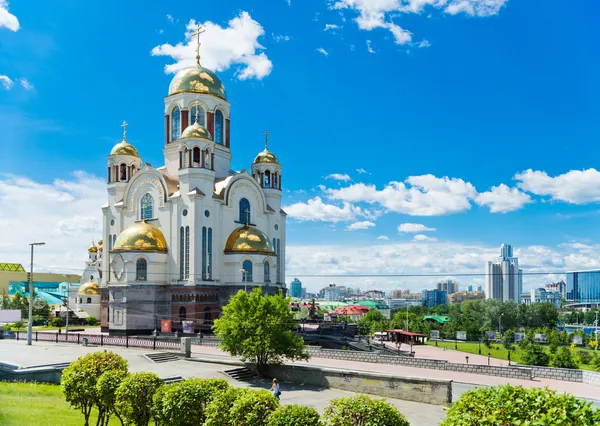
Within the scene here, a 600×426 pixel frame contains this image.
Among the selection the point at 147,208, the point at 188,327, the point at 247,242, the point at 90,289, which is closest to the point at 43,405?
the point at 188,327

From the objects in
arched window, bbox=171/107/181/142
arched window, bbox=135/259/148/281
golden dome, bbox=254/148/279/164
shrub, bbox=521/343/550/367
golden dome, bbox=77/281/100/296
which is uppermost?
arched window, bbox=171/107/181/142

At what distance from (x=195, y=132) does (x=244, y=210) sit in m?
7.40

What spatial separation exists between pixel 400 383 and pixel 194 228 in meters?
22.4

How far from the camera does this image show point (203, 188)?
38.9 meters

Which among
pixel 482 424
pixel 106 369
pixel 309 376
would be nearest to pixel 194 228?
pixel 309 376

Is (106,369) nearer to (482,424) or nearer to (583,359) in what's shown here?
(482,424)

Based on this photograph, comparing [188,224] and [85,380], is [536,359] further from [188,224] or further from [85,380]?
[85,380]

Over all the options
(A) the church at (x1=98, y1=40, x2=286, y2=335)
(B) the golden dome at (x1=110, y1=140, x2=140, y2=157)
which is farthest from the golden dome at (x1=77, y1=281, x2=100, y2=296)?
(B) the golden dome at (x1=110, y1=140, x2=140, y2=157)

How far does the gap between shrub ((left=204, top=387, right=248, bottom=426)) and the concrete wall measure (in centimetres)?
971

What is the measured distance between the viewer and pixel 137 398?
462 inches

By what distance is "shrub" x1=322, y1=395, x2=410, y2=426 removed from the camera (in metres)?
9.34

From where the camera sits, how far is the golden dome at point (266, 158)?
45812 millimetres

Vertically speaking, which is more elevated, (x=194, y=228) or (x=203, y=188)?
(x=203, y=188)

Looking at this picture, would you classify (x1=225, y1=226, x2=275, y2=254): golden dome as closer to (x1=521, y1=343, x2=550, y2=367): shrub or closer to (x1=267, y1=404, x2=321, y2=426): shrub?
(x1=521, y1=343, x2=550, y2=367): shrub
